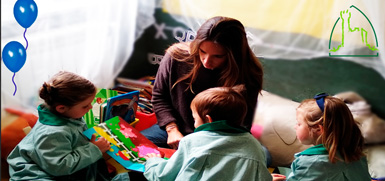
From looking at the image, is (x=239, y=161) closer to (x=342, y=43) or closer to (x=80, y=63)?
(x=342, y=43)

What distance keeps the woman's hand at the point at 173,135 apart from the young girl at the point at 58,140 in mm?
355

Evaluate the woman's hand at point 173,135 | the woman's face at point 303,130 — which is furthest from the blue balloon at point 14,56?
the woman's face at point 303,130

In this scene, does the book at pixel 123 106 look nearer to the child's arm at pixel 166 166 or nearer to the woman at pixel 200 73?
the woman at pixel 200 73

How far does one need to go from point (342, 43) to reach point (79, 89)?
1.28 metres

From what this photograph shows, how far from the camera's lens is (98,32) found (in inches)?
93.3

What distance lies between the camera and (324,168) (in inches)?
56.8

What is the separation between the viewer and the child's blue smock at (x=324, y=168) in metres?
1.44

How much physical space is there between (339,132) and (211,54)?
0.56 metres

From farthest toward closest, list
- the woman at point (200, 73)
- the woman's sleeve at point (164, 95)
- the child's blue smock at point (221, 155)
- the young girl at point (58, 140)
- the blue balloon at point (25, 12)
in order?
1. the woman's sleeve at point (164, 95)
2. the blue balloon at point (25, 12)
3. the woman at point (200, 73)
4. the young girl at point (58, 140)
5. the child's blue smock at point (221, 155)

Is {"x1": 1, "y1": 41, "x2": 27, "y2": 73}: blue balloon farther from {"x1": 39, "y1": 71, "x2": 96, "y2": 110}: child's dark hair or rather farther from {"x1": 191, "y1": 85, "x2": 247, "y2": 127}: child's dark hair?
{"x1": 191, "y1": 85, "x2": 247, "y2": 127}: child's dark hair

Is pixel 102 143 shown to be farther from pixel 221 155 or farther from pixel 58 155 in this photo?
pixel 221 155

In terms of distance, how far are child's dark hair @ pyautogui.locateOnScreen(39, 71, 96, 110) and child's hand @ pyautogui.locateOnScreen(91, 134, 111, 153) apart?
7.4 inches

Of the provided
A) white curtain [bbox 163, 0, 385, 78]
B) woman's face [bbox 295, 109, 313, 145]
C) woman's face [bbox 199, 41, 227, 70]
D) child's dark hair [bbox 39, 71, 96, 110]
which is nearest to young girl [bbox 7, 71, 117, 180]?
child's dark hair [bbox 39, 71, 96, 110]

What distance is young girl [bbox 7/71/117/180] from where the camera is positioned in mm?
1485
